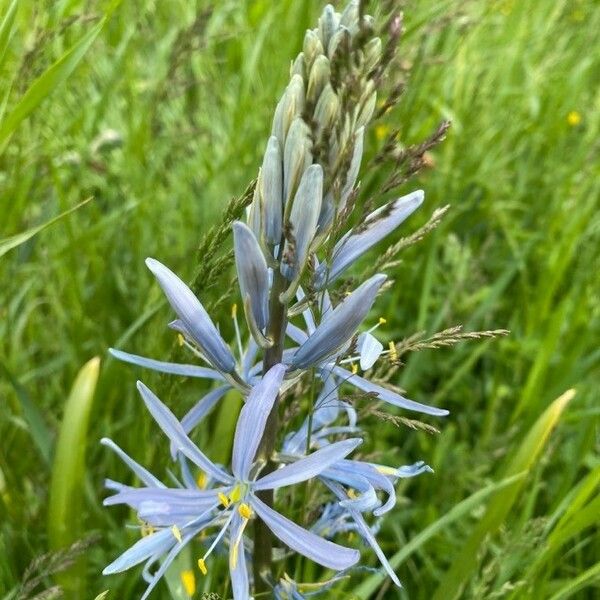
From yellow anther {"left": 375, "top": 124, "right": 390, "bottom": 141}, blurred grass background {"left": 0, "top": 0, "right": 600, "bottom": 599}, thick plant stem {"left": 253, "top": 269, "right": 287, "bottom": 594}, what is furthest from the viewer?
yellow anther {"left": 375, "top": 124, "right": 390, "bottom": 141}

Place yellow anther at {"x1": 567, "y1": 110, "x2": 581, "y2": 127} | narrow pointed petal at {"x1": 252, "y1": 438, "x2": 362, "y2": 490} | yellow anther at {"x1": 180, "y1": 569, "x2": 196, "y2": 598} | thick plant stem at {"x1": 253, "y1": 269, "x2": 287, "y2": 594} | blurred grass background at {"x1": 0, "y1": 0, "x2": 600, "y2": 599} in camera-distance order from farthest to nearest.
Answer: yellow anther at {"x1": 567, "y1": 110, "x2": 581, "y2": 127}, blurred grass background at {"x1": 0, "y1": 0, "x2": 600, "y2": 599}, yellow anther at {"x1": 180, "y1": 569, "x2": 196, "y2": 598}, thick plant stem at {"x1": 253, "y1": 269, "x2": 287, "y2": 594}, narrow pointed petal at {"x1": 252, "y1": 438, "x2": 362, "y2": 490}

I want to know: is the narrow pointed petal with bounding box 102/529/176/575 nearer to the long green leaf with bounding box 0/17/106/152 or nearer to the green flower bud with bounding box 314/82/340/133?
the green flower bud with bounding box 314/82/340/133

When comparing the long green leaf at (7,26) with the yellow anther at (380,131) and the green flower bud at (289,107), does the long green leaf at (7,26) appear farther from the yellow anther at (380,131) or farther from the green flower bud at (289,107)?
the yellow anther at (380,131)

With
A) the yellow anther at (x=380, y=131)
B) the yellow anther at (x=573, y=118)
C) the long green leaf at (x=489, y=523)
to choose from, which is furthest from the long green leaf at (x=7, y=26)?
the yellow anther at (x=573, y=118)

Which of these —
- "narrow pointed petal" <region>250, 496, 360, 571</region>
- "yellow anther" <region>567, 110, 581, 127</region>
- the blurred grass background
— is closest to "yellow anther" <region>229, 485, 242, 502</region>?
"narrow pointed petal" <region>250, 496, 360, 571</region>

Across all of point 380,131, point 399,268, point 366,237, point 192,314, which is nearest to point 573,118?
point 380,131

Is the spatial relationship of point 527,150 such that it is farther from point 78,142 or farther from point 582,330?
point 78,142
